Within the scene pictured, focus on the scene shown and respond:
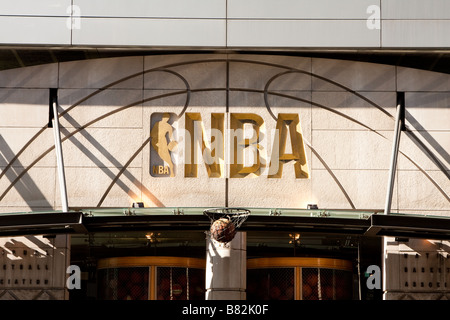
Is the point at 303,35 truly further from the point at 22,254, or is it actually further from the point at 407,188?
the point at 22,254

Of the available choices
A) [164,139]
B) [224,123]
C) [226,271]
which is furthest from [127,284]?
[224,123]

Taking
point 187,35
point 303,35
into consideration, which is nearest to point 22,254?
point 187,35

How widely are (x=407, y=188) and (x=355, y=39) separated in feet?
13.8

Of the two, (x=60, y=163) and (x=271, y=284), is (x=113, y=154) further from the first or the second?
(x=271, y=284)

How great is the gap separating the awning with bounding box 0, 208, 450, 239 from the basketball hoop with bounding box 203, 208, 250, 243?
22cm

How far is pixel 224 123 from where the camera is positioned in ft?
88.8

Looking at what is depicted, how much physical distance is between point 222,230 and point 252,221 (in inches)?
47.3

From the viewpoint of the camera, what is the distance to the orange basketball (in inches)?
923

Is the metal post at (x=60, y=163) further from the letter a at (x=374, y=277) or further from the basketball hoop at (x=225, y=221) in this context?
the letter a at (x=374, y=277)

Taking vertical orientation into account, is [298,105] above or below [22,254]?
above

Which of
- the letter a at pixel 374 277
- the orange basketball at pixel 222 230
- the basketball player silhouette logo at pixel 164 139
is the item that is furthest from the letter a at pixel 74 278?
the letter a at pixel 374 277

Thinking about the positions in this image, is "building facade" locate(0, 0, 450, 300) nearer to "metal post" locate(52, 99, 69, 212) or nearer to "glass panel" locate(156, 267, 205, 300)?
"glass panel" locate(156, 267, 205, 300)

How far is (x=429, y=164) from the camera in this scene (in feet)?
88.9
